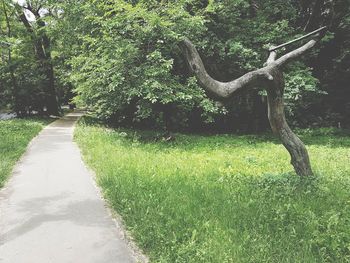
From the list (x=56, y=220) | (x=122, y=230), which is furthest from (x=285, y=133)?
(x=56, y=220)

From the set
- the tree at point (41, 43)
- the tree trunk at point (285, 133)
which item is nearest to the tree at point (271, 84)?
the tree trunk at point (285, 133)

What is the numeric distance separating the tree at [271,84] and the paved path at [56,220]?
3.17 metres

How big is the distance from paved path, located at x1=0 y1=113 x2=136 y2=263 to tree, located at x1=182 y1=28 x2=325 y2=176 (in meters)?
3.17

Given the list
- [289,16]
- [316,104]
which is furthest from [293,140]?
[316,104]

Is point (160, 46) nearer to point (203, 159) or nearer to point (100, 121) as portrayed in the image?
point (203, 159)

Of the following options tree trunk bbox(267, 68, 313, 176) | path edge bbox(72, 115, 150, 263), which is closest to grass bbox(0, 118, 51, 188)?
path edge bbox(72, 115, 150, 263)

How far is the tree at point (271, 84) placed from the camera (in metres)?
7.55

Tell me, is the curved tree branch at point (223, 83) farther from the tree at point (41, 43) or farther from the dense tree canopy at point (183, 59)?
the tree at point (41, 43)

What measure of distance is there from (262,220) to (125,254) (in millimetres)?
2088

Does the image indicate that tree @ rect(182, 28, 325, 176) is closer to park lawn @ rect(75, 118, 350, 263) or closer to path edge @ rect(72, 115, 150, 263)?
park lawn @ rect(75, 118, 350, 263)

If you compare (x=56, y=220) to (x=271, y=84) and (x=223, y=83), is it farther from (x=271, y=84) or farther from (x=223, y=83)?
(x=271, y=84)

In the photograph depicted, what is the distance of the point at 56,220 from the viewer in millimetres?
6457

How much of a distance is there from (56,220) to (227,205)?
9.41 feet

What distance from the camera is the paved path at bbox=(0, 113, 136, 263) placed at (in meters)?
5.14
